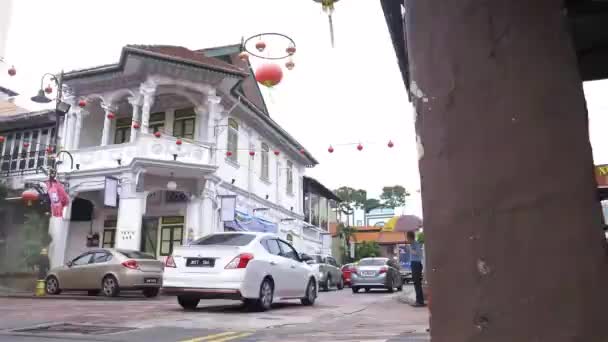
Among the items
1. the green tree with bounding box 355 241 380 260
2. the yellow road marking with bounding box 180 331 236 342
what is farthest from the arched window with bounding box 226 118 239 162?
the green tree with bounding box 355 241 380 260

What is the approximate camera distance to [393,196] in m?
70.8

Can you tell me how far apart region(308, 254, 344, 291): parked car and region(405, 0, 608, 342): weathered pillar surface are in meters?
19.0

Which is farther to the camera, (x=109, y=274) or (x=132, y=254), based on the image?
(x=132, y=254)

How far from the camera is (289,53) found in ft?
32.0

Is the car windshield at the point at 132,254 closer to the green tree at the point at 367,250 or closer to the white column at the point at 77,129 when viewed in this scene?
the white column at the point at 77,129

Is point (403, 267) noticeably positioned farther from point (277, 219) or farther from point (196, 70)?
point (196, 70)

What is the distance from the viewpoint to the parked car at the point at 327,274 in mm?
21188

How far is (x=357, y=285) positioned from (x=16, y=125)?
1661cm

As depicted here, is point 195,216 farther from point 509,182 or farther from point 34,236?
point 509,182

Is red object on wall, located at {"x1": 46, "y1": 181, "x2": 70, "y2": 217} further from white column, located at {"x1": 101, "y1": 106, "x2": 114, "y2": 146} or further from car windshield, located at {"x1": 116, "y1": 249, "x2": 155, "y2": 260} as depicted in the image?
car windshield, located at {"x1": 116, "y1": 249, "x2": 155, "y2": 260}

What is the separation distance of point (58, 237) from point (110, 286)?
664 cm

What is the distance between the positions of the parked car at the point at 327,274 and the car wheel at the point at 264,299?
33.8 feet

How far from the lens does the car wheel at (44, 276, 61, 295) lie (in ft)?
50.2

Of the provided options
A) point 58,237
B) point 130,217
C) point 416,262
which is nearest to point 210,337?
point 416,262
